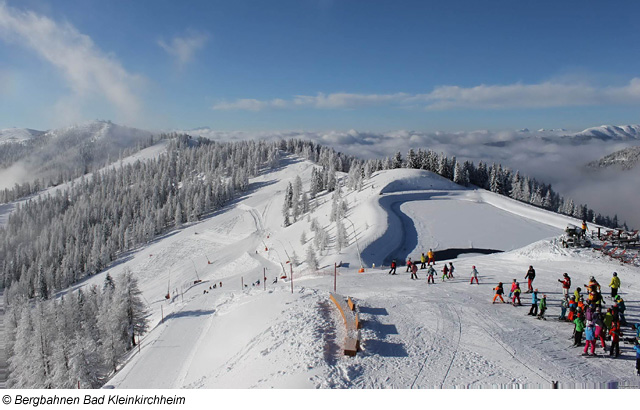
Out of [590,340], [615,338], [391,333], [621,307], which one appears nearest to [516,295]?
[621,307]

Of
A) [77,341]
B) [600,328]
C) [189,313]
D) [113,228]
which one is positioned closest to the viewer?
[600,328]

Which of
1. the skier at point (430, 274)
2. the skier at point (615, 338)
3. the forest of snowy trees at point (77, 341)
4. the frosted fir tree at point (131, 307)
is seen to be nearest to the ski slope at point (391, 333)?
the skier at point (615, 338)

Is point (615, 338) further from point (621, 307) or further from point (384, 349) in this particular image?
point (384, 349)

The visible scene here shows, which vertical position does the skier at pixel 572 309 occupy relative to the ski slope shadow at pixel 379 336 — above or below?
above

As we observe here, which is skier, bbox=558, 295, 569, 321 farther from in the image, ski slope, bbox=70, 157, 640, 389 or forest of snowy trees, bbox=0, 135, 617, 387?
forest of snowy trees, bbox=0, 135, 617, 387

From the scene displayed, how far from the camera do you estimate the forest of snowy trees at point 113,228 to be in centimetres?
3077

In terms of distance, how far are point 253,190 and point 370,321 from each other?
123 metres

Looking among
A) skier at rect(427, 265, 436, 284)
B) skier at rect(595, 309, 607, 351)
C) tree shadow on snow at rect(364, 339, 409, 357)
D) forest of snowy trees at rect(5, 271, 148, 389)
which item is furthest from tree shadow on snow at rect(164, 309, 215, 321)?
skier at rect(595, 309, 607, 351)

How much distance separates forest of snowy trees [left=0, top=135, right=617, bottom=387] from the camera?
30766 millimetres

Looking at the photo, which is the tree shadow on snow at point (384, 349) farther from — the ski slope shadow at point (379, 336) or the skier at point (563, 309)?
the skier at point (563, 309)

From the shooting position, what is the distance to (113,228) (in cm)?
11256

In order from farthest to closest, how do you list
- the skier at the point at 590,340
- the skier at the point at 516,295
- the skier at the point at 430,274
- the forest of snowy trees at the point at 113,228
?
the forest of snowy trees at the point at 113,228 < the skier at the point at 430,274 < the skier at the point at 516,295 < the skier at the point at 590,340

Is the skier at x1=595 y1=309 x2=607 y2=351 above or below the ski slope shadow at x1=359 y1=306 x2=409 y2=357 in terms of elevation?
above

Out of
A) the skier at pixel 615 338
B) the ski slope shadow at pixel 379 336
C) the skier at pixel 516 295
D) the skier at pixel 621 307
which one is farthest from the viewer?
the skier at pixel 516 295
